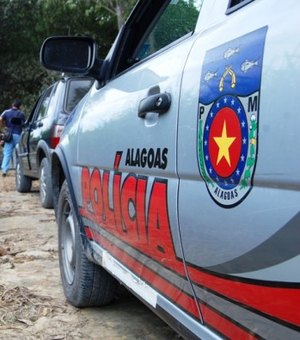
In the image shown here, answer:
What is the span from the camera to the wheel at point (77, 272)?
3.34 meters

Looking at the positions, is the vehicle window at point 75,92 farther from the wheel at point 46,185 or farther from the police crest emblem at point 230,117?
the police crest emblem at point 230,117

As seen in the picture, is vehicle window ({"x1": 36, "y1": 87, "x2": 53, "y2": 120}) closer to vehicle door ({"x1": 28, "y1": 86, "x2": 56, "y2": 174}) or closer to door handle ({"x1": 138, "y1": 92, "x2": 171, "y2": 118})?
vehicle door ({"x1": 28, "y1": 86, "x2": 56, "y2": 174})

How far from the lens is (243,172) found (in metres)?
1.47

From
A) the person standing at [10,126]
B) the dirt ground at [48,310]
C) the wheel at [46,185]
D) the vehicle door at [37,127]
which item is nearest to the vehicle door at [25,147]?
the vehicle door at [37,127]

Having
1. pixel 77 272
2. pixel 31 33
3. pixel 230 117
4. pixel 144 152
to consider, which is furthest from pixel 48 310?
pixel 31 33

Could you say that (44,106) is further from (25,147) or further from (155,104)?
(155,104)

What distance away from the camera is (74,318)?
340 cm

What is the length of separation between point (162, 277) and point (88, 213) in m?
1.16

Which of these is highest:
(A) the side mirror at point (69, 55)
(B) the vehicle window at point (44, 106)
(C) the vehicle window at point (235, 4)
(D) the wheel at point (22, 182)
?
(B) the vehicle window at point (44, 106)

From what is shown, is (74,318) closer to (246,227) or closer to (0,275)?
(0,275)

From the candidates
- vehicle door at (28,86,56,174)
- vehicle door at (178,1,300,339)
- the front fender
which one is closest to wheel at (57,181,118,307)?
the front fender

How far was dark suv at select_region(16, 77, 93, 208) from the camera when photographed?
707 cm

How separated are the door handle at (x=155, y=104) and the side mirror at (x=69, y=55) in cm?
108

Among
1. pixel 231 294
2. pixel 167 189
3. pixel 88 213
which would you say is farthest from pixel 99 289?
pixel 231 294
